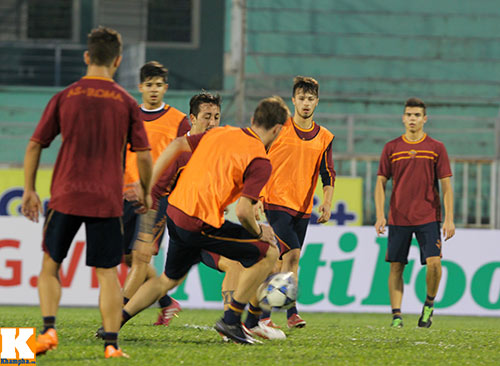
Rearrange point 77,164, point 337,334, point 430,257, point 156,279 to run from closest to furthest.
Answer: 1. point 77,164
2. point 156,279
3. point 337,334
4. point 430,257

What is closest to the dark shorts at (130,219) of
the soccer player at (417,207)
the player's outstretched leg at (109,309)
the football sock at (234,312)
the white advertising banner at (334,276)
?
the football sock at (234,312)

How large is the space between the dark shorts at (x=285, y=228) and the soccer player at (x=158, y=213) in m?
0.67

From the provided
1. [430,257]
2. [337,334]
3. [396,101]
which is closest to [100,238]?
[337,334]

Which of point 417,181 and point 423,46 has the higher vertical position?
point 423,46

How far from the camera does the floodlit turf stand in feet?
18.4

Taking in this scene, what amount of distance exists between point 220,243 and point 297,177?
88.8 inches

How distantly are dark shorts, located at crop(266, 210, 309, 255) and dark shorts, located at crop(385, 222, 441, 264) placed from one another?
1.36 meters

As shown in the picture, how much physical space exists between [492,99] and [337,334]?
11635 millimetres

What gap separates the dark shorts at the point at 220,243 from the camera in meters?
6.13

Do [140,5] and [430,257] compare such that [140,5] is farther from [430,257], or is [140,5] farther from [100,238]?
[100,238]

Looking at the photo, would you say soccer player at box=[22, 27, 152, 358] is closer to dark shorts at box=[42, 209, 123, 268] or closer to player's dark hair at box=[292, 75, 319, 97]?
dark shorts at box=[42, 209, 123, 268]

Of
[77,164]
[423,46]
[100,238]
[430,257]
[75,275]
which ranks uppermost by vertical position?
[423,46]

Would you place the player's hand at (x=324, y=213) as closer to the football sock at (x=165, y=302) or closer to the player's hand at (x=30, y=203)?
the football sock at (x=165, y=302)

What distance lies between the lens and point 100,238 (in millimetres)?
5395
